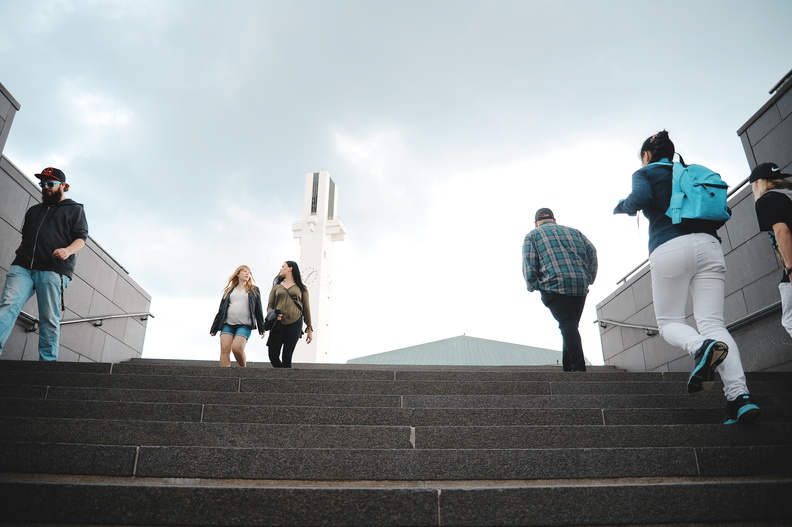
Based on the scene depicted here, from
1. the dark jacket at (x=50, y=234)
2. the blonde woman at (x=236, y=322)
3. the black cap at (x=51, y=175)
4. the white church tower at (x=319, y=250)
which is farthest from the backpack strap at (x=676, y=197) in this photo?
the white church tower at (x=319, y=250)

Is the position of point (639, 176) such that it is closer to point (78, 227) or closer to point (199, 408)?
point (199, 408)

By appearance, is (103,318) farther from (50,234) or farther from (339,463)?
(339,463)

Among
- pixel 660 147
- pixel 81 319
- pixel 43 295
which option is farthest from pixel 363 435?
pixel 81 319

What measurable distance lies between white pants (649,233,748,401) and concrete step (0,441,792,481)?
87 cm

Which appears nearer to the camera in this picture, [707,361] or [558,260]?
[707,361]

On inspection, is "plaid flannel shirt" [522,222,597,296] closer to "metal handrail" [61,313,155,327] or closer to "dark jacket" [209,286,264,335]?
"dark jacket" [209,286,264,335]

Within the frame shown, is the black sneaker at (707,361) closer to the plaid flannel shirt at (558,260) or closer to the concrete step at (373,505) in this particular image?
the concrete step at (373,505)

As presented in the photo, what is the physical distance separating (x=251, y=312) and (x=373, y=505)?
4677mm

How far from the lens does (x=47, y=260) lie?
527cm

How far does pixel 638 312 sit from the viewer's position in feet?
26.8

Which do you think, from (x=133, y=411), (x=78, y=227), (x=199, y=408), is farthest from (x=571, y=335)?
(x=78, y=227)

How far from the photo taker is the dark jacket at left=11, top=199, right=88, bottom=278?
5250mm

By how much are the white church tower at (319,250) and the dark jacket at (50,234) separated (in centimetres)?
2924

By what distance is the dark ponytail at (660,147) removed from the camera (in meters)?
4.02
